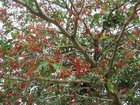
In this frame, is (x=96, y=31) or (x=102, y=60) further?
(x=96, y=31)

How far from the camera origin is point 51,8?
343 inches

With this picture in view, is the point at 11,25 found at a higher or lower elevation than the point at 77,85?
higher

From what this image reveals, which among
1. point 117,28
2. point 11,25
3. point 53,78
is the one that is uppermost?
point 11,25

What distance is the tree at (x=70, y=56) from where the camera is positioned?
649 cm

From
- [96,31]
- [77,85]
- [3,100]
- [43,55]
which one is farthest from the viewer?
[96,31]

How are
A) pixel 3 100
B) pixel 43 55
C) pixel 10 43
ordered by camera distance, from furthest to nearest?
1. pixel 3 100
2. pixel 10 43
3. pixel 43 55

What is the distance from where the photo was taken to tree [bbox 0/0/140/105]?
6488 millimetres

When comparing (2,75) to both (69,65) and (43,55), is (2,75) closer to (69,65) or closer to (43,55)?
(43,55)

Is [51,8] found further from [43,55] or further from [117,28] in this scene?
[43,55]

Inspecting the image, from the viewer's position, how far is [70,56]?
7785 millimetres

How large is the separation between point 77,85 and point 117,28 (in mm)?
2064

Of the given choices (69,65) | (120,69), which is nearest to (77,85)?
(69,65)

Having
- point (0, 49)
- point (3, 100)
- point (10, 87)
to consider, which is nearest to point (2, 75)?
point (0, 49)

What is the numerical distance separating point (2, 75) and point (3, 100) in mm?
2162
